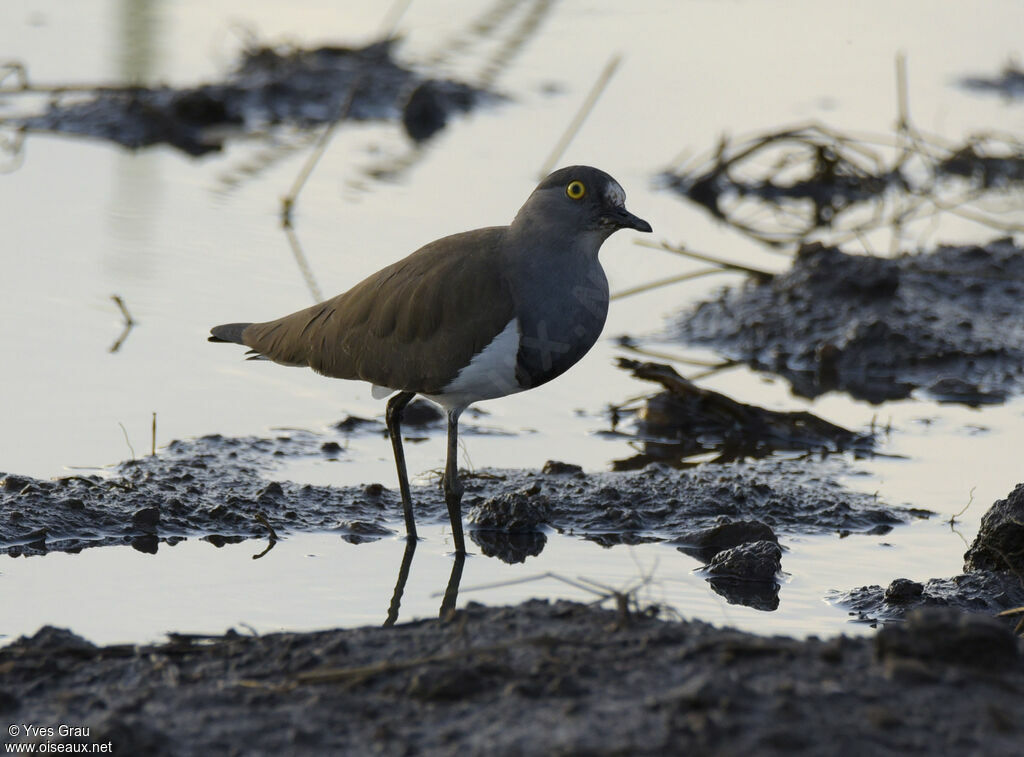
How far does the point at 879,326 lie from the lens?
354 inches

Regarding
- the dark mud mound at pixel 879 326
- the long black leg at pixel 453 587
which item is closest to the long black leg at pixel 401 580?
the long black leg at pixel 453 587

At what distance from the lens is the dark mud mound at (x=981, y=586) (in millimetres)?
5660

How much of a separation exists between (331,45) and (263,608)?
10438 mm

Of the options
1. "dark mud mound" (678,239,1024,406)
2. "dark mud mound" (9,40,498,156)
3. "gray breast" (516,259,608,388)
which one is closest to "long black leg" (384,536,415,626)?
"gray breast" (516,259,608,388)

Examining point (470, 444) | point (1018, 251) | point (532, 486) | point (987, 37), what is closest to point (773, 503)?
point (532, 486)

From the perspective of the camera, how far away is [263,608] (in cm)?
545

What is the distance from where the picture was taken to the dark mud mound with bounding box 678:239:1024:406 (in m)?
8.77

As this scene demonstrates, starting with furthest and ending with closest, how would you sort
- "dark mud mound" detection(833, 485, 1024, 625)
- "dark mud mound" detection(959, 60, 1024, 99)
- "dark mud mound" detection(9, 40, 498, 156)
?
"dark mud mound" detection(959, 60, 1024, 99)
"dark mud mound" detection(9, 40, 498, 156)
"dark mud mound" detection(833, 485, 1024, 625)

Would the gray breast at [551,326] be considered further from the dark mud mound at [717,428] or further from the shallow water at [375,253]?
the dark mud mound at [717,428]

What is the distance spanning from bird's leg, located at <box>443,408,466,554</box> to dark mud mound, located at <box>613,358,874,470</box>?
158cm

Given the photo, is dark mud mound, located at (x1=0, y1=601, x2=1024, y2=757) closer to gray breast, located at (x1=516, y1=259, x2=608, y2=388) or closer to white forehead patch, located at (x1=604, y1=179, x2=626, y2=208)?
gray breast, located at (x1=516, y1=259, x2=608, y2=388)

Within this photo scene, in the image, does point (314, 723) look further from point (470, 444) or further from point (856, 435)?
point (856, 435)

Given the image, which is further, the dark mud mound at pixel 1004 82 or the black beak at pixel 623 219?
the dark mud mound at pixel 1004 82

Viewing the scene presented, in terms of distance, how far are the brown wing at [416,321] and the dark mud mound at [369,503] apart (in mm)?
625
